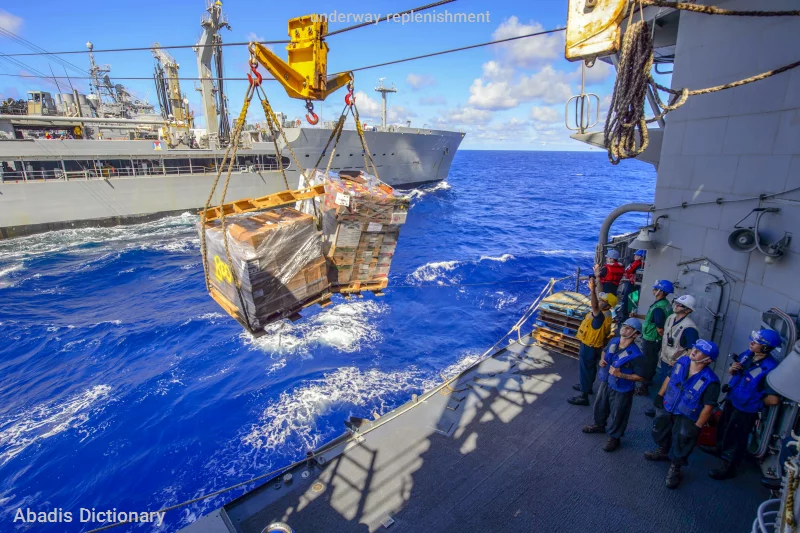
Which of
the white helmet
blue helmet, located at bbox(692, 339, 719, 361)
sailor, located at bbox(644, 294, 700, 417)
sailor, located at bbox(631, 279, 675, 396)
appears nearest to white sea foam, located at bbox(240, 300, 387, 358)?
sailor, located at bbox(631, 279, 675, 396)

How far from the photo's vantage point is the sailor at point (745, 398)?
4.43 metres

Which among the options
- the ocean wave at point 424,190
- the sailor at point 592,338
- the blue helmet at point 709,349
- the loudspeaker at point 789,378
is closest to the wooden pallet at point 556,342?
the sailor at point 592,338

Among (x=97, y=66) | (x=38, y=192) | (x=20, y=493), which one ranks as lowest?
(x=20, y=493)

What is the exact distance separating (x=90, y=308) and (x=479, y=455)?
55.7 ft

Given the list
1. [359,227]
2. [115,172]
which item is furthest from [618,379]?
[115,172]

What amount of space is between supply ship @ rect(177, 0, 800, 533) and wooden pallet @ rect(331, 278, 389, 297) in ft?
6.72

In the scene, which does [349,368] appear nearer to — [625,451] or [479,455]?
[479,455]

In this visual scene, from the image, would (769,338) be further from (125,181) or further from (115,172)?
(115,172)

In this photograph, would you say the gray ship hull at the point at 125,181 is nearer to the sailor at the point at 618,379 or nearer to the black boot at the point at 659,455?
the sailor at the point at 618,379

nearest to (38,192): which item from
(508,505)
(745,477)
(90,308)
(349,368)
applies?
(90,308)

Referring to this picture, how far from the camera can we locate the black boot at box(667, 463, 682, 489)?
4.82 meters

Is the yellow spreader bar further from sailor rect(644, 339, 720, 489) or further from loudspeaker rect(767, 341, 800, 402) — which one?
loudspeaker rect(767, 341, 800, 402)

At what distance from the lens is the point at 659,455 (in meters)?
5.23

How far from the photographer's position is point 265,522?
4551mm
